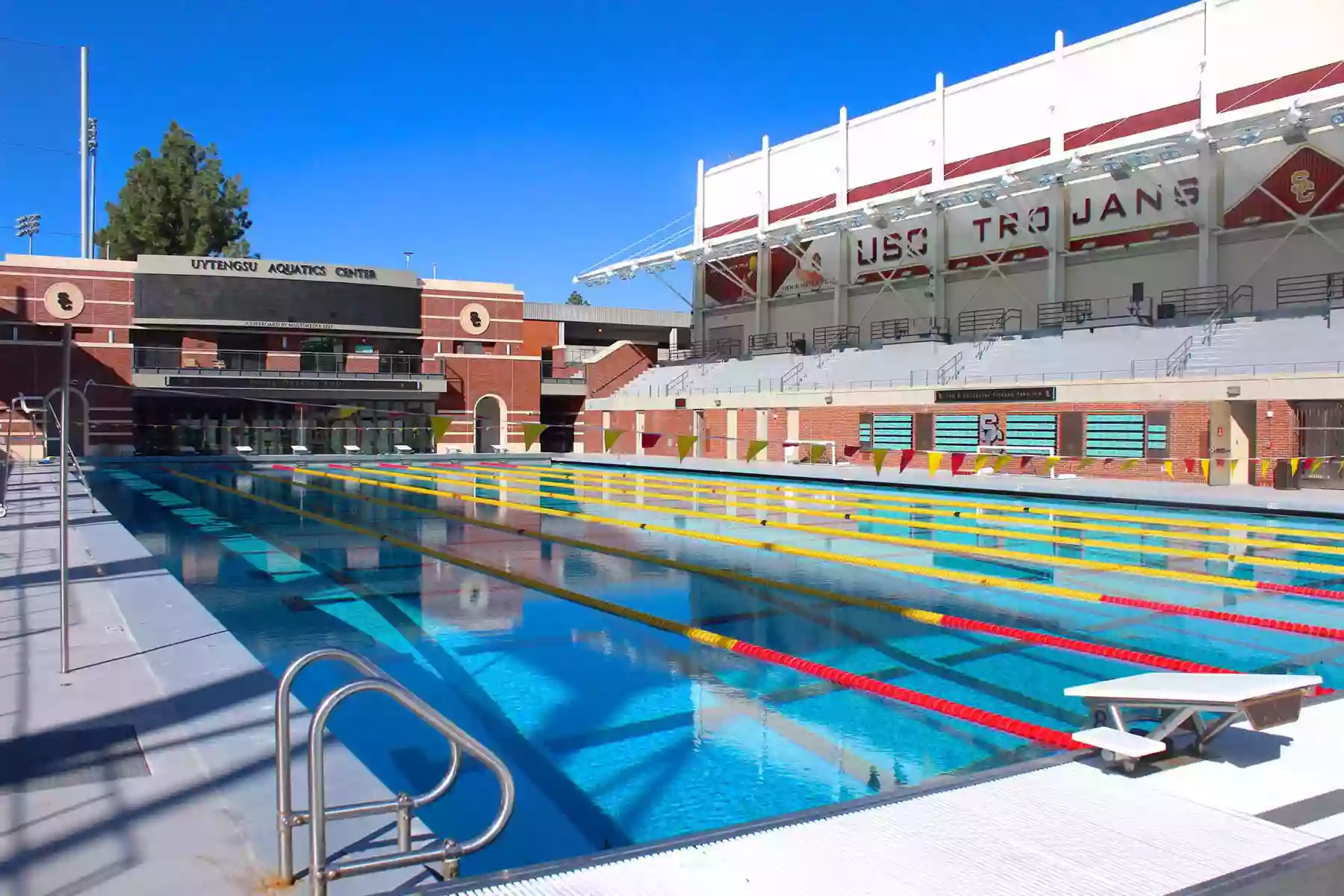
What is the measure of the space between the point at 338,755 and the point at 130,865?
1.30 m

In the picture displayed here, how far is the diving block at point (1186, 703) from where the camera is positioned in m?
4.18

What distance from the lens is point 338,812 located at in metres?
3.67

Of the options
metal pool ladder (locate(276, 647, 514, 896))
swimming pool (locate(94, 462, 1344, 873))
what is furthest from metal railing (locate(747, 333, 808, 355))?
metal pool ladder (locate(276, 647, 514, 896))

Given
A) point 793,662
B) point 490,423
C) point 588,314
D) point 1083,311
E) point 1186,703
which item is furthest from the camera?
point 588,314

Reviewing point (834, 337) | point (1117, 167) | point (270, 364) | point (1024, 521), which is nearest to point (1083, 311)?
point (1117, 167)

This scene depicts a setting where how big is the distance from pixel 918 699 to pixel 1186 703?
7.73 feet

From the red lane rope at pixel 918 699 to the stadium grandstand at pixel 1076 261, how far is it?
21.4 metres

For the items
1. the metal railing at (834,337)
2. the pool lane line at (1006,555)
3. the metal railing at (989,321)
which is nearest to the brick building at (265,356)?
the metal railing at (834,337)

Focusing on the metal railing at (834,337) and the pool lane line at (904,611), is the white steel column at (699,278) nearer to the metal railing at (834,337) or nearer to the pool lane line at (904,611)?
the metal railing at (834,337)

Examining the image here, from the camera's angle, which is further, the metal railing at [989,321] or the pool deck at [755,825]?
the metal railing at [989,321]

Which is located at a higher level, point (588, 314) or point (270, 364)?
point (588, 314)

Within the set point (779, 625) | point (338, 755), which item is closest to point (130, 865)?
point (338, 755)

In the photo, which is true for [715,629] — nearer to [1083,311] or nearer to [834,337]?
[1083,311]

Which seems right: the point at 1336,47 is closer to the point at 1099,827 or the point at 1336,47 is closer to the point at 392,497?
the point at 392,497
